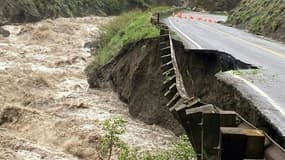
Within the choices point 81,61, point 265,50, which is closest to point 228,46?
point 265,50

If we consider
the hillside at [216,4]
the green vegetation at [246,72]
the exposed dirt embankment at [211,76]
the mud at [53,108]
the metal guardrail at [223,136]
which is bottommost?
the mud at [53,108]

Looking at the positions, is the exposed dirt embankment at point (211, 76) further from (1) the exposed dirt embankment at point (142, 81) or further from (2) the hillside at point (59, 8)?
(2) the hillside at point (59, 8)

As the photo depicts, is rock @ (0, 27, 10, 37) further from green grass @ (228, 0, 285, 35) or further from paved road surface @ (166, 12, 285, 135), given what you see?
paved road surface @ (166, 12, 285, 135)

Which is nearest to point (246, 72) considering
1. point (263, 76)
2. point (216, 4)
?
point (263, 76)

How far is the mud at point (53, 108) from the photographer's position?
47.4 ft

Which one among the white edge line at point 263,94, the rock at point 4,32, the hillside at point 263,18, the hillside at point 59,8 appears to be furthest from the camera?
the hillside at point 59,8

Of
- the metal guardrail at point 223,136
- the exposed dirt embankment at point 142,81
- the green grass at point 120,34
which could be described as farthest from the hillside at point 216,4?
the metal guardrail at point 223,136

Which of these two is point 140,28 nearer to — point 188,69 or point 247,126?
point 188,69

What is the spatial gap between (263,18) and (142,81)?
29.7 feet

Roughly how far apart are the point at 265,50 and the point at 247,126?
1149 cm

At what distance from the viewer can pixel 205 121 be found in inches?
190

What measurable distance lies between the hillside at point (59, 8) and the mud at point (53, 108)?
473 inches

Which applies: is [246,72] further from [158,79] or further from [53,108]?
[53,108]

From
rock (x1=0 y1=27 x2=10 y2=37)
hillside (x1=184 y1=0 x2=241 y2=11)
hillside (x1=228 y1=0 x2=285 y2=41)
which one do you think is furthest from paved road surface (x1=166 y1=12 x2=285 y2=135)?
hillside (x1=184 y1=0 x2=241 y2=11)
